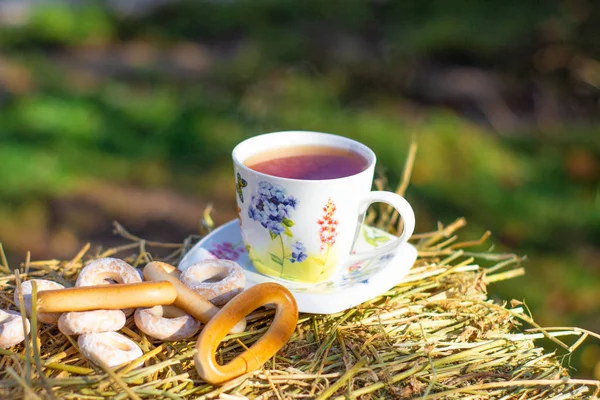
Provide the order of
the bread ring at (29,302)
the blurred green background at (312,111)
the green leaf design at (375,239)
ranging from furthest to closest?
the blurred green background at (312,111), the green leaf design at (375,239), the bread ring at (29,302)

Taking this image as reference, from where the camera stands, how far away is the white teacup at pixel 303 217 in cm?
125

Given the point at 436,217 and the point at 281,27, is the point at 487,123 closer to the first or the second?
the point at 436,217

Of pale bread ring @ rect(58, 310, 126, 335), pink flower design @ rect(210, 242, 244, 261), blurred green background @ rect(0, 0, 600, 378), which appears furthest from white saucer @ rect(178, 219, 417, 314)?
blurred green background @ rect(0, 0, 600, 378)

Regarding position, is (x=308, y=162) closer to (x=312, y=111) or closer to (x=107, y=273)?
(x=107, y=273)

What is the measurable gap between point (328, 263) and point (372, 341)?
0.19m

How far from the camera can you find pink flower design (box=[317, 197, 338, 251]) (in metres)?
1.27

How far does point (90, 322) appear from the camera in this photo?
111cm

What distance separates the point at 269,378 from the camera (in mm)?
1096

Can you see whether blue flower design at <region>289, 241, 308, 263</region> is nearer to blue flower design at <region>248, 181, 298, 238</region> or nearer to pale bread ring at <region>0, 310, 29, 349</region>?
blue flower design at <region>248, 181, 298, 238</region>

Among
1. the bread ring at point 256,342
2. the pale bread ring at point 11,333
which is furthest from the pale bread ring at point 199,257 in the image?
the pale bread ring at point 11,333

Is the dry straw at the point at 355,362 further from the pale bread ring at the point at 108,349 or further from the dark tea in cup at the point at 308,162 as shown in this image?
the dark tea in cup at the point at 308,162

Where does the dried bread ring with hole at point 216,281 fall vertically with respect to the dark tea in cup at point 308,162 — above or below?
below

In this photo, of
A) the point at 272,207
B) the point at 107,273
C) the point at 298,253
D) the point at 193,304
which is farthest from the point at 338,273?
the point at 107,273

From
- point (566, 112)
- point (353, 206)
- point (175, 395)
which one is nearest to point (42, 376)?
point (175, 395)
